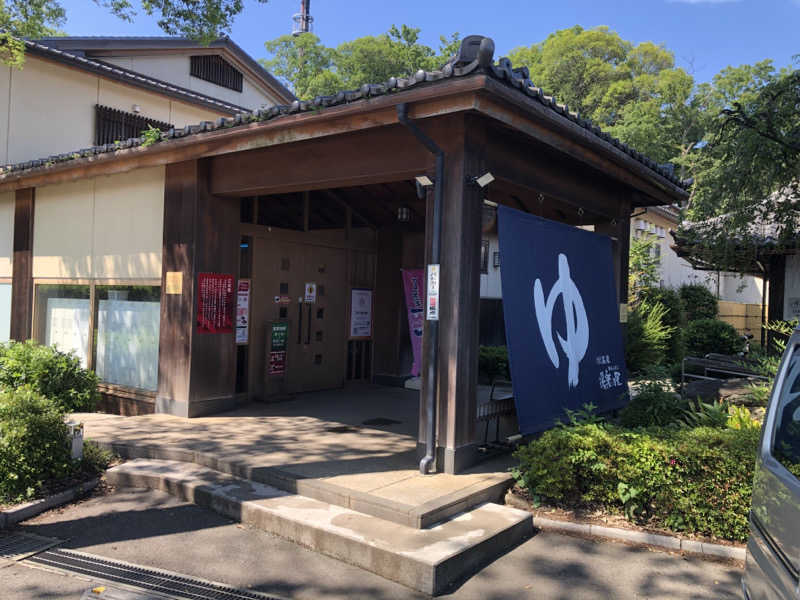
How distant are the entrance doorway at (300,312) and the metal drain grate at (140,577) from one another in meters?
4.86

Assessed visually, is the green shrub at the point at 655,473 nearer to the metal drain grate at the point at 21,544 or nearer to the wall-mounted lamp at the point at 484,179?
the wall-mounted lamp at the point at 484,179

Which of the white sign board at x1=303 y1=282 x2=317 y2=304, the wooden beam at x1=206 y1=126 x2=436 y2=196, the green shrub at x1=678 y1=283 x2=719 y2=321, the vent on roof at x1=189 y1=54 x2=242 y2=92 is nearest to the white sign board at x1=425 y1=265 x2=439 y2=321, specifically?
the wooden beam at x1=206 y1=126 x2=436 y2=196

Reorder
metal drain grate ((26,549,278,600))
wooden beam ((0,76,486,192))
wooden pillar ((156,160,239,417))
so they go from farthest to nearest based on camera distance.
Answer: wooden pillar ((156,160,239,417)) → wooden beam ((0,76,486,192)) → metal drain grate ((26,549,278,600))

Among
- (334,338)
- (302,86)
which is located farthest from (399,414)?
(302,86)

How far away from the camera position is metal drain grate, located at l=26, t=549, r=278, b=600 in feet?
13.4

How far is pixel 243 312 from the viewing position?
920 cm

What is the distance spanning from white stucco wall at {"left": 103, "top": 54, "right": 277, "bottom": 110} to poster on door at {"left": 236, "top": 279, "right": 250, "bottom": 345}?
1023 centimetres

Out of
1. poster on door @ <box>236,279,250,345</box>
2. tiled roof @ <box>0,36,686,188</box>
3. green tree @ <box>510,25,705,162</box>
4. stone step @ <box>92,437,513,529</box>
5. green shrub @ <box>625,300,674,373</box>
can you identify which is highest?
green tree @ <box>510,25,705,162</box>

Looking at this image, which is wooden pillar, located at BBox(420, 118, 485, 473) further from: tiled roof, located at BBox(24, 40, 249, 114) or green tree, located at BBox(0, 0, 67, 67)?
tiled roof, located at BBox(24, 40, 249, 114)

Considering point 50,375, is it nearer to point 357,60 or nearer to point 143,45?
point 143,45

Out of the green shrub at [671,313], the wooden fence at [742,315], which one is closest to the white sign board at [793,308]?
the green shrub at [671,313]

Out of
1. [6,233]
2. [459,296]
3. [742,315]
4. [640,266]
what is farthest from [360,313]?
[742,315]

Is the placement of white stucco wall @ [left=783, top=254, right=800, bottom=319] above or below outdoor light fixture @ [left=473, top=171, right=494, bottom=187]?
below

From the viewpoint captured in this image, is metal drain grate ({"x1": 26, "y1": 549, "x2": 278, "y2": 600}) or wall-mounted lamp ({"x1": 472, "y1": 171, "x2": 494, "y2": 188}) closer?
metal drain grate ({"x1": 26, "y1": 549, "x2": 278, "y2": 600})
